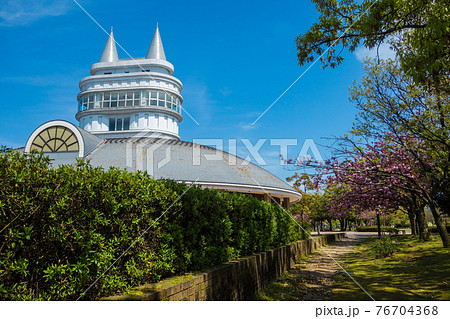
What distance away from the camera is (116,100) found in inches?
1663

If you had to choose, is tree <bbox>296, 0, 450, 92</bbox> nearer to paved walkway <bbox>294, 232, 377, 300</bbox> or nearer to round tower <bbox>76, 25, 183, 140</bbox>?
paved walkway <bbox>294, 232, 377, 300</bbox>

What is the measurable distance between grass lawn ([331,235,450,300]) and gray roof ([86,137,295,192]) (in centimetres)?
1007

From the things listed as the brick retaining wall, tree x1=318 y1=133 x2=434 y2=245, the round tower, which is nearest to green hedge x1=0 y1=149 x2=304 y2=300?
the brick retaining wall

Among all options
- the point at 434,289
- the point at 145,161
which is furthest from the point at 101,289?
the point at 145,161

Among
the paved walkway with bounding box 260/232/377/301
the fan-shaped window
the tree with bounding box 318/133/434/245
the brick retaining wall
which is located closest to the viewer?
the brick retaining wall

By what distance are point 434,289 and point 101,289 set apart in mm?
8736

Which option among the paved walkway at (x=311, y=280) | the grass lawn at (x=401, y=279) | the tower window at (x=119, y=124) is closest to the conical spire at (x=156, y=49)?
the tower window at (x=119, y=124)

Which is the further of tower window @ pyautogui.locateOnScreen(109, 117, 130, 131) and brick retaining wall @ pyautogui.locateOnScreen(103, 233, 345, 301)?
tower window @ pyautogui.locateOnScreen(109, 117, 130, 131)

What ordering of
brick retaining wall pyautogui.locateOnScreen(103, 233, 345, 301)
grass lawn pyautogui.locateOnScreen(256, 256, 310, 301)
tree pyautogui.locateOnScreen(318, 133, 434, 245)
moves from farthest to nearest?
tree pyautogui.locateOnScreen(318, 133, 434, 245)
grass lawn pyautogui.locateOnScreen(256, 256, 310, 301)
brick retaining wall pyautogui.locateOnScreen(103, 233, 345, 301)

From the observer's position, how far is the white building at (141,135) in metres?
22.9

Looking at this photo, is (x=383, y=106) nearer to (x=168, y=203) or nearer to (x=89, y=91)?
(x=168, y=203)

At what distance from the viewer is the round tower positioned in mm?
40469

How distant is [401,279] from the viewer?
10.6m

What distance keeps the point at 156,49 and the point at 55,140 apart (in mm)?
27360
